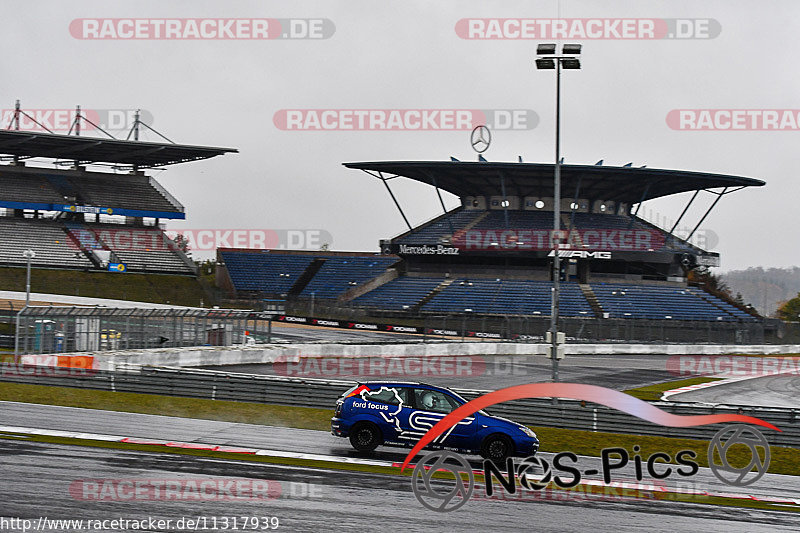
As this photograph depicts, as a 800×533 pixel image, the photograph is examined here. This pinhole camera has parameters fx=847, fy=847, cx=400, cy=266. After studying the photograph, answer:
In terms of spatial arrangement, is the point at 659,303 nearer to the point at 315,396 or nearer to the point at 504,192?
the point at 504,192

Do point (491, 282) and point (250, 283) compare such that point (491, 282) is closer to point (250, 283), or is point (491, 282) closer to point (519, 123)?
point (250, 283)

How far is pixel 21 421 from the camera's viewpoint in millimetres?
18484

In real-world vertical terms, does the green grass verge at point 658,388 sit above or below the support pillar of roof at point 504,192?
below

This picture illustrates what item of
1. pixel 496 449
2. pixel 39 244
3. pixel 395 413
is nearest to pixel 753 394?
pixel 496 449

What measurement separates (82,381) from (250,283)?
46752mm

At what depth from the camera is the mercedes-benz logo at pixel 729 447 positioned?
55.8 feet

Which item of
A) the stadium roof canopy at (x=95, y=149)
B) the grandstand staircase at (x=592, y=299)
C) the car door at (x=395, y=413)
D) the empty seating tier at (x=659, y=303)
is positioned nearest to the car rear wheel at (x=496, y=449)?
the car door at (x=395, y=413)

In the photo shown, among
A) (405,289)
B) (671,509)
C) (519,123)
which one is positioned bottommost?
(671,509)

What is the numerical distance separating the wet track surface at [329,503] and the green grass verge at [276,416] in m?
2.64

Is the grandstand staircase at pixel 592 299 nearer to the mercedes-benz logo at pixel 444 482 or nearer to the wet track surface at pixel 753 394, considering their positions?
the wet track surface at pixel 753 394

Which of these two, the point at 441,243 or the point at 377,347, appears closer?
the point at 377,347

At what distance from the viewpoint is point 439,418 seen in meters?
16.5

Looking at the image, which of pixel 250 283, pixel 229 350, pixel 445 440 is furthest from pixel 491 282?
pixel 445 440

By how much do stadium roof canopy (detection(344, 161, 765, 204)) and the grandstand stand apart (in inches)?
656
